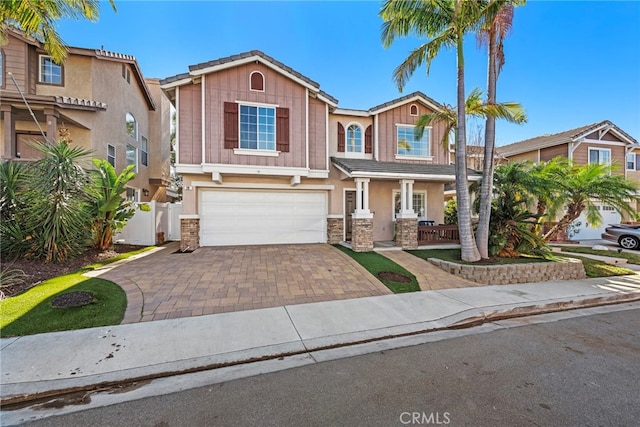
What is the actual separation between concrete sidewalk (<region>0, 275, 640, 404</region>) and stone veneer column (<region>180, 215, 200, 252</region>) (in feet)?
20.6

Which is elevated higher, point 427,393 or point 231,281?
point 231,281

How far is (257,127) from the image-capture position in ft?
35.9

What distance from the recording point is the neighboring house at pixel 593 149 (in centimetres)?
1739

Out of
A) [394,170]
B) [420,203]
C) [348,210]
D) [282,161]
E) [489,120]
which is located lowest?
[348,210]

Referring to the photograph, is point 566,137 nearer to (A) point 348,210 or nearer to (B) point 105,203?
(A) point 348,210

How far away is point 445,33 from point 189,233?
11289mm

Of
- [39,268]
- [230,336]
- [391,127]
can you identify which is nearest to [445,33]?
[391,127]

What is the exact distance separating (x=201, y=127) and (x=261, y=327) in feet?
27.8

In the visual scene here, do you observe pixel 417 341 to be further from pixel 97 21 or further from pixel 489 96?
pixel 97 21

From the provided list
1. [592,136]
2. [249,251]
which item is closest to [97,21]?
[249,251]

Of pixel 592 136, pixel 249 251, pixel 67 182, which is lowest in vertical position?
pixel 249 251

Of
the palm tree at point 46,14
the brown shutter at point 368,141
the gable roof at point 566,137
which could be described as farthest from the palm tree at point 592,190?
the palm tree at point 46,14

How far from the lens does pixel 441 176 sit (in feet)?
37.7

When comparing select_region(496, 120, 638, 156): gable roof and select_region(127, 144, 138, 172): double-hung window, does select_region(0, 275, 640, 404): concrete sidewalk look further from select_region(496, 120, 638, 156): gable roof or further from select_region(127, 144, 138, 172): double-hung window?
select_region(496, 120, 638, 156): gable roof
